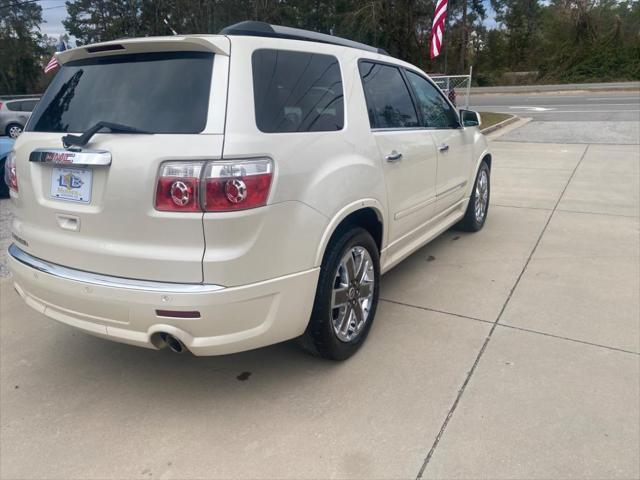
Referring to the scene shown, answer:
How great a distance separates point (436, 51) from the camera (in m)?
13.4

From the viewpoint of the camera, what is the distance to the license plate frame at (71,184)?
2.46 metres

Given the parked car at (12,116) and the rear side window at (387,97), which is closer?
the rear side window at (387,97)

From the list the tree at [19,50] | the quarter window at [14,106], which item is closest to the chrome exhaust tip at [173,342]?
the quarter window at [14,106]

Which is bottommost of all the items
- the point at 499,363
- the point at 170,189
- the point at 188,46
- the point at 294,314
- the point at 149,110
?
the point at 499,363

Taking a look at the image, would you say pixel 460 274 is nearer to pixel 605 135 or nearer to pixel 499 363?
pixel 499 363

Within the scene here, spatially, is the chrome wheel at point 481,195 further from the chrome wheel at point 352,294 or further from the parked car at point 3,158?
the parked car at point 3,158

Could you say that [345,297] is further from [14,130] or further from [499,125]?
[14,130]

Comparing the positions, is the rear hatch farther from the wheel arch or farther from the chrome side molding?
the wheel arch

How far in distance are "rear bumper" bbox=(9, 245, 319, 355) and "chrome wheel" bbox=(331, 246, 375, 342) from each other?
328 mm

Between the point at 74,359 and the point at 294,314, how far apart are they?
5.29 ft

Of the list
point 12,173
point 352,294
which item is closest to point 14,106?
point 12,173

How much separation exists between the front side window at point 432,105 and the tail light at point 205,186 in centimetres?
227

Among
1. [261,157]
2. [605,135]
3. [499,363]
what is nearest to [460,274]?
[499,363]

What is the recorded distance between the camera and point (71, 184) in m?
2.52
